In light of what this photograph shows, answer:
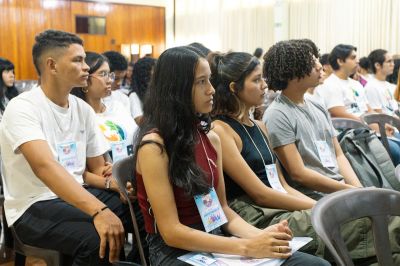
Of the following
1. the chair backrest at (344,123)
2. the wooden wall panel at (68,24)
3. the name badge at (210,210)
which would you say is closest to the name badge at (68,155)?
the name badge at (210,210)

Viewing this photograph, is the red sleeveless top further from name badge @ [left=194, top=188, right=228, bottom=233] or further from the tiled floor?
the tiled floor

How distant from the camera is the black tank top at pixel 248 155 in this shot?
2.02 m

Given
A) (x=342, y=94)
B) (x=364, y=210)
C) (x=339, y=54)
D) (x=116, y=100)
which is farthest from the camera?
(x=339, y=54)

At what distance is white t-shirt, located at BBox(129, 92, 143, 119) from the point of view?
365 centimetres

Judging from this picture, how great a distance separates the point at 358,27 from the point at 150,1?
5.90 meters

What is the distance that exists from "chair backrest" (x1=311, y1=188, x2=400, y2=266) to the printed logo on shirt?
1.69m

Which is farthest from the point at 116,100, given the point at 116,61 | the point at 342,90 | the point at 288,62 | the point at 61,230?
the point at 342,90

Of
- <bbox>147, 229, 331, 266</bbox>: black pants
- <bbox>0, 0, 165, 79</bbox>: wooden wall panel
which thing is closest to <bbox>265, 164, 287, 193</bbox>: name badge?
<bbox>147, 229, 331, 266</bbox>: black pants

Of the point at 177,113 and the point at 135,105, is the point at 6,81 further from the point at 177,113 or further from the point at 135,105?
the point at 177,113

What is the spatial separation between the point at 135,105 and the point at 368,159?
1.81 metres

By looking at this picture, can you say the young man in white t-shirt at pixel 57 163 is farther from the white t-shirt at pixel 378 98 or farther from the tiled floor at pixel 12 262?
the white t-shirt at pixel 378 98

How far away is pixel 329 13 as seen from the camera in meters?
9.38

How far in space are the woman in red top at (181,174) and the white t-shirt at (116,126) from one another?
116 cm

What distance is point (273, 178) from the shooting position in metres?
2.10
